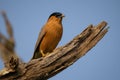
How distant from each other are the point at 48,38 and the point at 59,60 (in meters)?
2.80

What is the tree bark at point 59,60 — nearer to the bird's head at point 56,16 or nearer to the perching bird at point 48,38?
the perching bird at point 48,38

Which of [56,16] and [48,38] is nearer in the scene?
[48,38]

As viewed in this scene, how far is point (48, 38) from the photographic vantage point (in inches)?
483

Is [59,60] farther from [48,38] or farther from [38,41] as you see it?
[38,41]

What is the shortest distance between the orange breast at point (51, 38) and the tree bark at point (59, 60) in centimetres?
241

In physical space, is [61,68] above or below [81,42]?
below

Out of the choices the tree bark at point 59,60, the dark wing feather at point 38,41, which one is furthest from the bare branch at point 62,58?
the dark wing feather at point 38,41

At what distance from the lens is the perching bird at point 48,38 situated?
1221 centimetres

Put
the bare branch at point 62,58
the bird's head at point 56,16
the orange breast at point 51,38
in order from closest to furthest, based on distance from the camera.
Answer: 1. the bare branch at point 62,58
2. the orange breast at point 51,38
3. the bird's head at point 56,16

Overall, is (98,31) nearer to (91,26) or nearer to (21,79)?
(91,26)

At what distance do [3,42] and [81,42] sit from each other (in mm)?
2446

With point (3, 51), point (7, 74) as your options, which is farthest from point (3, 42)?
point (7, 74)

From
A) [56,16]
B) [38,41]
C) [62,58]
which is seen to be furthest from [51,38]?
[62,58]

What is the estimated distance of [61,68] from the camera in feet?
31.3
